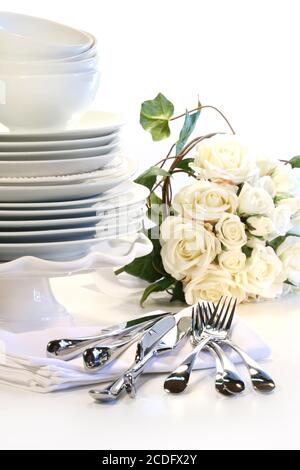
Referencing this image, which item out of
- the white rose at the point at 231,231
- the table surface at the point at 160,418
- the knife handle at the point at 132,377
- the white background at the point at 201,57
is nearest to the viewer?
the table surface at the point at 160,418

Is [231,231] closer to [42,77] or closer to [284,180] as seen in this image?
[284,180]

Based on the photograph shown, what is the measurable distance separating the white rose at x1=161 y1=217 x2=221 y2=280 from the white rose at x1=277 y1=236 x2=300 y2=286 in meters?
0.12

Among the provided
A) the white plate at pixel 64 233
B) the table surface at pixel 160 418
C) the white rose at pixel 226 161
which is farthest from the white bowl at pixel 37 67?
the table surface at pixel 160 418

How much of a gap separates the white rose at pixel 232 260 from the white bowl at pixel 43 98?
12.7 inches

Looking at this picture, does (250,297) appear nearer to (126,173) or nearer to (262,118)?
(126,173)

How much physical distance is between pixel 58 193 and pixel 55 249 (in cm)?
8

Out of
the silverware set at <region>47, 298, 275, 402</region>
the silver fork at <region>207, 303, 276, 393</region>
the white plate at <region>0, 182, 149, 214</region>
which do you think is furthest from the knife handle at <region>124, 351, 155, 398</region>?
the white plate at <region>0, 182, 149, 214</region>

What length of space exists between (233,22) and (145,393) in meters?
1.30

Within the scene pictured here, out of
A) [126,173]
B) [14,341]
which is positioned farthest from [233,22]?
[14,341]

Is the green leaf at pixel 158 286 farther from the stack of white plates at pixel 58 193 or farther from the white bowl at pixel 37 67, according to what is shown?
the white bowl at pixel 37 67

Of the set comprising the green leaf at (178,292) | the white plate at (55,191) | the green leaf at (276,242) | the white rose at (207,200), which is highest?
the white plate at (55,191)

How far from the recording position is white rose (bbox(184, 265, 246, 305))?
1444 mm

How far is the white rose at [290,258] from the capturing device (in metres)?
1.50

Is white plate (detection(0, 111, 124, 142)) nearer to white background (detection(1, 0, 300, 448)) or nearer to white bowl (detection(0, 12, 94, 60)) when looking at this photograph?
white bowl (detection(0, 12, 94, 60))
